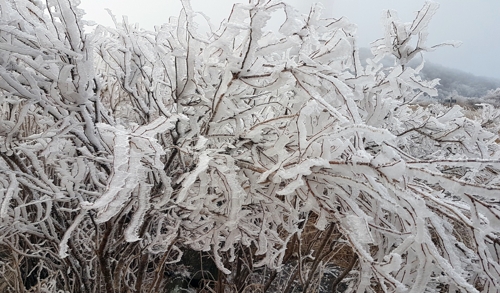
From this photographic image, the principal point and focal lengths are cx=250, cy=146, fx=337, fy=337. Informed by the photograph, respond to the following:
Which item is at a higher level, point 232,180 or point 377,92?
point 377,92

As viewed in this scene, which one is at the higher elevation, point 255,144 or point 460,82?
point 460,82

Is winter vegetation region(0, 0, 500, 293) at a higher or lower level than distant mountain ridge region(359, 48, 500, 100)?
lower

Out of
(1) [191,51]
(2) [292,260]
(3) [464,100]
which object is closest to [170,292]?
(2) [292,260]

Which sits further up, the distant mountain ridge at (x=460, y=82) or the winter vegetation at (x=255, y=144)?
the distant mountain ridge at (x=460, y=82)

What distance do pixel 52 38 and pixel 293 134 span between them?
367 mm

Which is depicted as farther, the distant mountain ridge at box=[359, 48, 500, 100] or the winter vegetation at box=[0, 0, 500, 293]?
the distant mountain ridge at box=[359, 48, 500, 100]

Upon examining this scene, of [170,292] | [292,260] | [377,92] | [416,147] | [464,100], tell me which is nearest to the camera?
[377,92]

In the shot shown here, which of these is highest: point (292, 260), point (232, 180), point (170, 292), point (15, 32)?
point (15, 32)

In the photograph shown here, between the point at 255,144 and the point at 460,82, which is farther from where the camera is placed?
the point at 460,82

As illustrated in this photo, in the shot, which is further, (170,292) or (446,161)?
(170,292)

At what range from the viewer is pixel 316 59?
530 mm

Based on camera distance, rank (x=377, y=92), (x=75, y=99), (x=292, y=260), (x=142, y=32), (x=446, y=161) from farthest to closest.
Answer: (x=292, y=260)
(x=142, y=32)
(x=377, y=92)
(x=75, y=99)
(x=446, y=161)

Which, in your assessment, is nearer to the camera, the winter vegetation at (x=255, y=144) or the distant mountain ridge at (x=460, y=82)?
the winter vegetation at (x=255, y=144)

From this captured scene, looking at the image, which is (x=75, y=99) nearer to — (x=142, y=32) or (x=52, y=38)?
(x=52, y=38)
